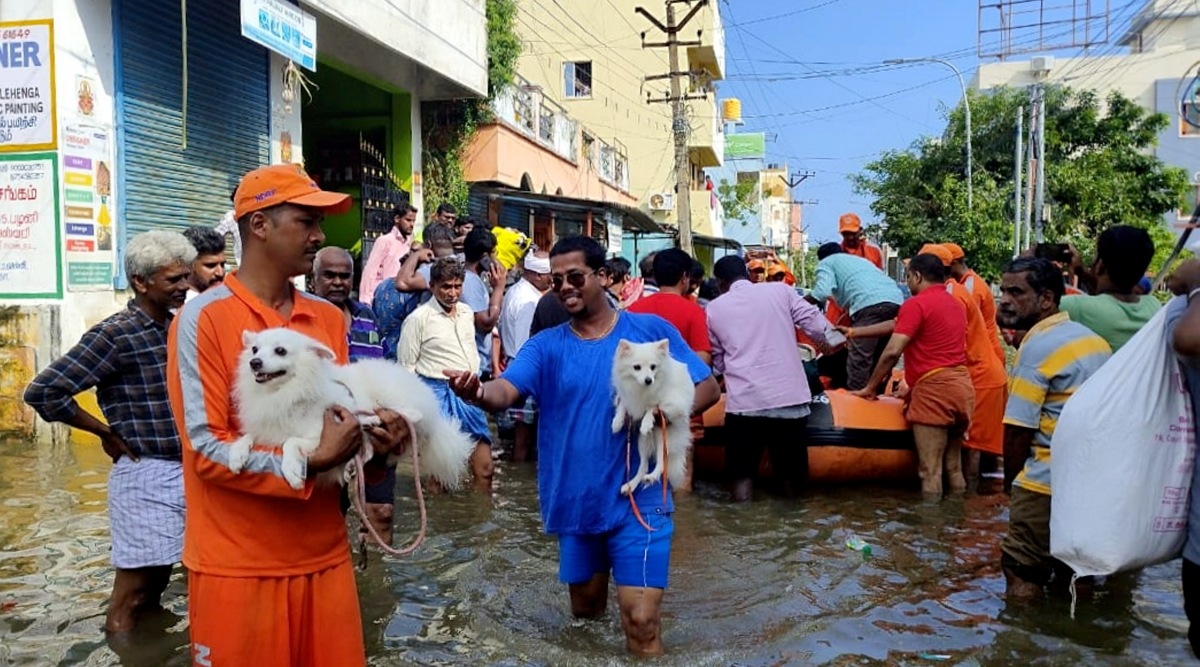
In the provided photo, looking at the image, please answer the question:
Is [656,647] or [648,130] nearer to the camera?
[656,647]

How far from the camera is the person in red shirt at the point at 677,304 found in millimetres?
7504

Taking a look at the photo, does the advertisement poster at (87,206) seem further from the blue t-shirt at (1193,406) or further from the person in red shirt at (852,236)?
the blue t-shirt at (1193,406)

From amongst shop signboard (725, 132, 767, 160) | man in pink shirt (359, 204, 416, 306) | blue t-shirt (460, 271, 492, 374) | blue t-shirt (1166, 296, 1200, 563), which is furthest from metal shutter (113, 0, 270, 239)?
shop signboard (725, 132, 767, 160)

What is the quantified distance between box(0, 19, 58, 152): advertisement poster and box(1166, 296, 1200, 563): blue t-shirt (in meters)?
9.10

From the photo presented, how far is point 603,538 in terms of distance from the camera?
4.30 m

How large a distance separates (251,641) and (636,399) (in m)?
1.92

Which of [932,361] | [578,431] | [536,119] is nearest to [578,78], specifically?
[536,119]

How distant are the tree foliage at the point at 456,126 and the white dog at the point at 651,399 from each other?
13.3m

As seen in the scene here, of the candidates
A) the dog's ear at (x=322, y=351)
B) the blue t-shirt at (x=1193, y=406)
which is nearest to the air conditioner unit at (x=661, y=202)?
the blue t-shirt at (x=1193, y=406)

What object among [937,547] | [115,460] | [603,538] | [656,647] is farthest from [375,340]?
[937,547]

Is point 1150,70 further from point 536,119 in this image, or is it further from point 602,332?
point 602,332

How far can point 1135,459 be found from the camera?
3.45 m

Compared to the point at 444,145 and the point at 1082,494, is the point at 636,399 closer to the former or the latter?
the point at 1082,494

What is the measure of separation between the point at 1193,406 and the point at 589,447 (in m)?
2.28
